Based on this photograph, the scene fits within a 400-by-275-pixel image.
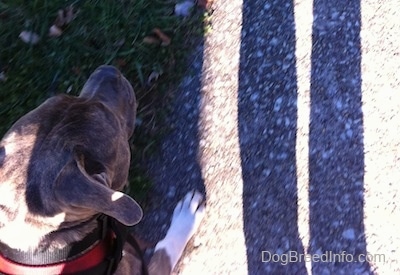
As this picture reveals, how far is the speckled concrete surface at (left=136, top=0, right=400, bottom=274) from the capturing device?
346 centimetres

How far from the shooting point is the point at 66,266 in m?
2.51

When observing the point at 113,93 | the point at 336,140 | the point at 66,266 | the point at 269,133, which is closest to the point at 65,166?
the point at 66,266

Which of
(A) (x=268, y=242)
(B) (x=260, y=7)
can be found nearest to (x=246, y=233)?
(A) (x=268, y=242)

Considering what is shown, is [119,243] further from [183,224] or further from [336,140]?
[336,140]

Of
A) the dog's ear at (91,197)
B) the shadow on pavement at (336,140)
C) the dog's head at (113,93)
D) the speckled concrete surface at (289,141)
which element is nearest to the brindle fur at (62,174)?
the dog's ear at (91,197)

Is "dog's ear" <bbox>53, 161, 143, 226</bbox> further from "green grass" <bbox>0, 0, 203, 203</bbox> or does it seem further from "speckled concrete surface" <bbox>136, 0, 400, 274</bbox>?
"green grass" <bbox>0, 0, 203, 203</bbox>

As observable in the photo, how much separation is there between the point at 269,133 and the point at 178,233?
2.61 feet

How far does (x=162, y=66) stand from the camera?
390cm

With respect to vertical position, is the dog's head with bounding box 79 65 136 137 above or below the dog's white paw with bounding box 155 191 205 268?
above

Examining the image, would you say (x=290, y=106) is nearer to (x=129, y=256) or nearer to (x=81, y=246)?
(x=129, y=256)

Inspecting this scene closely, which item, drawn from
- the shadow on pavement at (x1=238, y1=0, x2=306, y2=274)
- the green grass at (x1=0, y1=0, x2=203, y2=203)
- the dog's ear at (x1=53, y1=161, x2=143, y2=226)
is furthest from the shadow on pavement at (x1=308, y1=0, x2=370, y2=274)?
the dog's ear at (x1=53, y1=161, x2=143, y2=226)

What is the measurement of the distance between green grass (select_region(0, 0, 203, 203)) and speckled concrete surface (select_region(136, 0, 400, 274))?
133 mm

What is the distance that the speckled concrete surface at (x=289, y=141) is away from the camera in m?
3.46

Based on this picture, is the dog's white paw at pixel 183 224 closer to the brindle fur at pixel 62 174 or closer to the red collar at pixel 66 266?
the brindle fur at pixel 62 174
